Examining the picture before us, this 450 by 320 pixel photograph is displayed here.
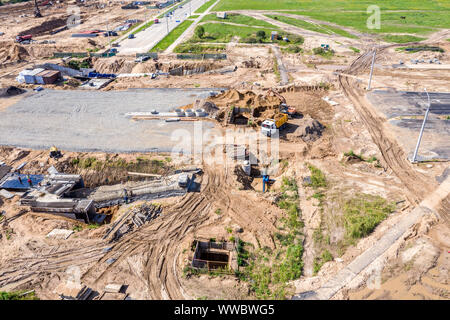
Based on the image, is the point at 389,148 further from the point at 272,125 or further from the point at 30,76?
the point at 30,76

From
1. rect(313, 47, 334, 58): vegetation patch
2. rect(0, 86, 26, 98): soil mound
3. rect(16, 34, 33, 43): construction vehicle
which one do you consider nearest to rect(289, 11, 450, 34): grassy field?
rect(313, 47, 334, 58): vegetation patch

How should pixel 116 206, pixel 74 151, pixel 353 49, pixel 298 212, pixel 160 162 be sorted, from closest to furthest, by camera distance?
pixel 298 212 < pixel 116 206 < pixel 160 162 < pixel 74 151 < pixel 353 49

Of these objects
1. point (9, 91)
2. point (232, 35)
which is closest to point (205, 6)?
point (232, 35)

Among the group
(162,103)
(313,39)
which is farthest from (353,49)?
(162,103)

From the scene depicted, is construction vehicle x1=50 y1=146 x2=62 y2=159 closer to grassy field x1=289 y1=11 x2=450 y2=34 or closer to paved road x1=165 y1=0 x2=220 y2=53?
paved road x1=165 y1=0 x2=220 y2=53

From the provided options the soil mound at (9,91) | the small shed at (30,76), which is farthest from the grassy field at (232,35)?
the soil mound at (9,91)

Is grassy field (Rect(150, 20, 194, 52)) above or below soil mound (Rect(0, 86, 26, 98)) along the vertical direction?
above
